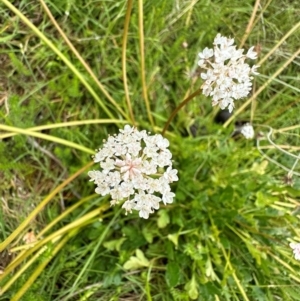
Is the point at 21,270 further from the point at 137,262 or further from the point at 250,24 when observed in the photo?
the point at 250,24

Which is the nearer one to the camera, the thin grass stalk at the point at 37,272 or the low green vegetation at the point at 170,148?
the thin grass stalk at the point at 37,272

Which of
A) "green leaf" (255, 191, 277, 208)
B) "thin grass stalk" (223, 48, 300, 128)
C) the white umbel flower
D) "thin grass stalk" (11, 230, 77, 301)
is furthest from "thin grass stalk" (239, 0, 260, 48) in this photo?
"thin grass stalk" (11, 230, 77, 301)

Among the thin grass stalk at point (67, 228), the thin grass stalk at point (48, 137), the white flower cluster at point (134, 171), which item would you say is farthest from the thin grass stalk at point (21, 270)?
the white flower cluster at point (134, 171)

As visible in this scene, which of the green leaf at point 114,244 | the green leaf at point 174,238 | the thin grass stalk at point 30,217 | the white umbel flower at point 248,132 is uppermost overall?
the thin grass stalk at point 30,217

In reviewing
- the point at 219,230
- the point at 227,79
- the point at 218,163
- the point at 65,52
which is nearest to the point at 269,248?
the point at 219,230

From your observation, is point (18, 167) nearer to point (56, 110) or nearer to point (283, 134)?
point (56, 110)

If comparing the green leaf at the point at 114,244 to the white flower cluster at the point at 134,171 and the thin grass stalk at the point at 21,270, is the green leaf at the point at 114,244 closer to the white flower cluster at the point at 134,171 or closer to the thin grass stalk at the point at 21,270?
the thin grass stalk at the point at 21,270

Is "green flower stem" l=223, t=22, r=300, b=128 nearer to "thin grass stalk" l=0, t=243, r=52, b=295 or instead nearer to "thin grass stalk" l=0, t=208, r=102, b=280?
"thin grass stalk" l=0, t=208, r=102, b=280

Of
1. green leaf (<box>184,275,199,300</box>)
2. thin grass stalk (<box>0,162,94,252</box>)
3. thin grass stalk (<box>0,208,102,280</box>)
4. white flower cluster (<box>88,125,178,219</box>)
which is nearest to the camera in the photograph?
white flower cluster (<box>88,125,178,219</box>)
